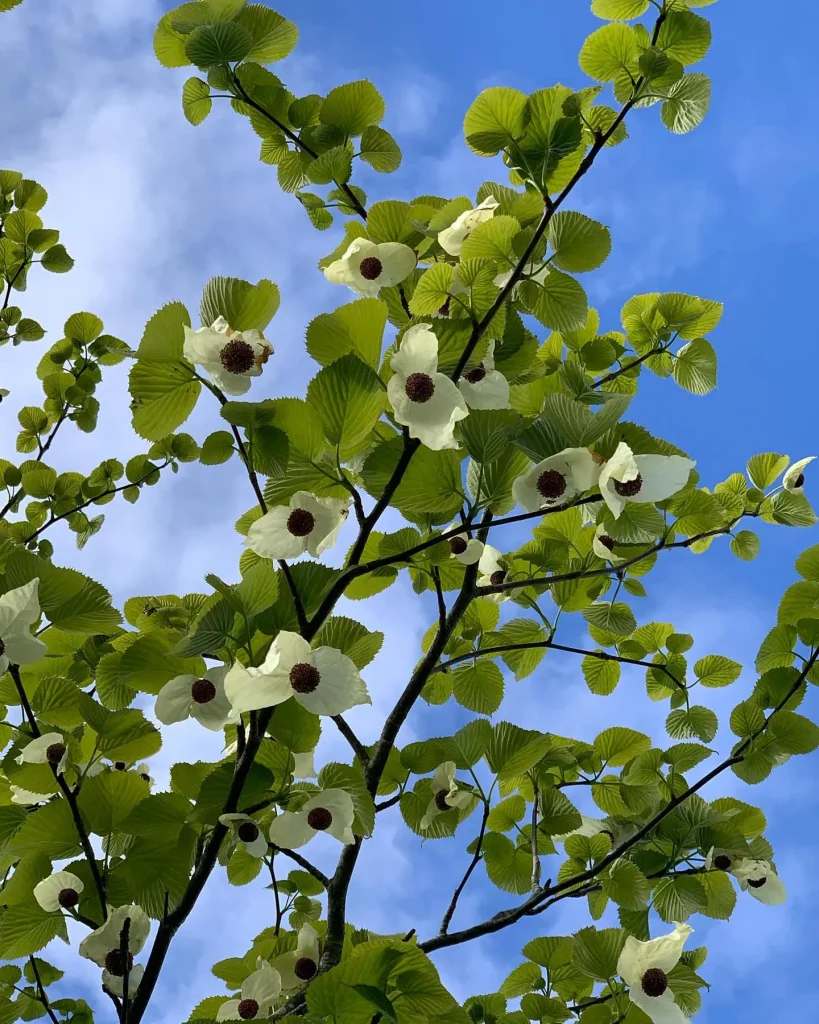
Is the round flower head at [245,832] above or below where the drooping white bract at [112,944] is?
above

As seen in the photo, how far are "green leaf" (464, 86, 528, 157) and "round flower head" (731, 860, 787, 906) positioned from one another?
1.36m

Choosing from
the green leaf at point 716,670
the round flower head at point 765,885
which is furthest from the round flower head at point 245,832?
the green leaf at point 716,670

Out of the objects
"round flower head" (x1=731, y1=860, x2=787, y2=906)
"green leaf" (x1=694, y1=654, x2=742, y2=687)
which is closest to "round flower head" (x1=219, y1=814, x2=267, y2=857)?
"round flower head" (x1=731, y1=860, x2=787, y2=906)

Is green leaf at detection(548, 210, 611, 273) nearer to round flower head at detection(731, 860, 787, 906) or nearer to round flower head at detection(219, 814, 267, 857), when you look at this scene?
round flower head at detection(219, 814, 267, 857)

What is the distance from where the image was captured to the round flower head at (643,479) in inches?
38.4

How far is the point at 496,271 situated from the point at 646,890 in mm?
1121

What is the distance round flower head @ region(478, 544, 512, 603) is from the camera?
1.76 metres

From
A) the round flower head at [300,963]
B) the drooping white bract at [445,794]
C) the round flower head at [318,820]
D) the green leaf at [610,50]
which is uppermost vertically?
the green leaf at [610,50]

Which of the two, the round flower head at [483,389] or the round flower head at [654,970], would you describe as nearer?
the round flower head at [483,389]

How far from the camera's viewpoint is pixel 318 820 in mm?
1114

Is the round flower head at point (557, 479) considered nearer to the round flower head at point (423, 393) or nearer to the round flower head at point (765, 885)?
the round flower head at point (423, 393)

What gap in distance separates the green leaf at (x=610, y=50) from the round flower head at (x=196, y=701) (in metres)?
1.03

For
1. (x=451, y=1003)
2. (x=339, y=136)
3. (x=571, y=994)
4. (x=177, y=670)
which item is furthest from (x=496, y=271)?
(x=571, y=994)

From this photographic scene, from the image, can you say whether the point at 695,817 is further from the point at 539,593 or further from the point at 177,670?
the point at 177,670
